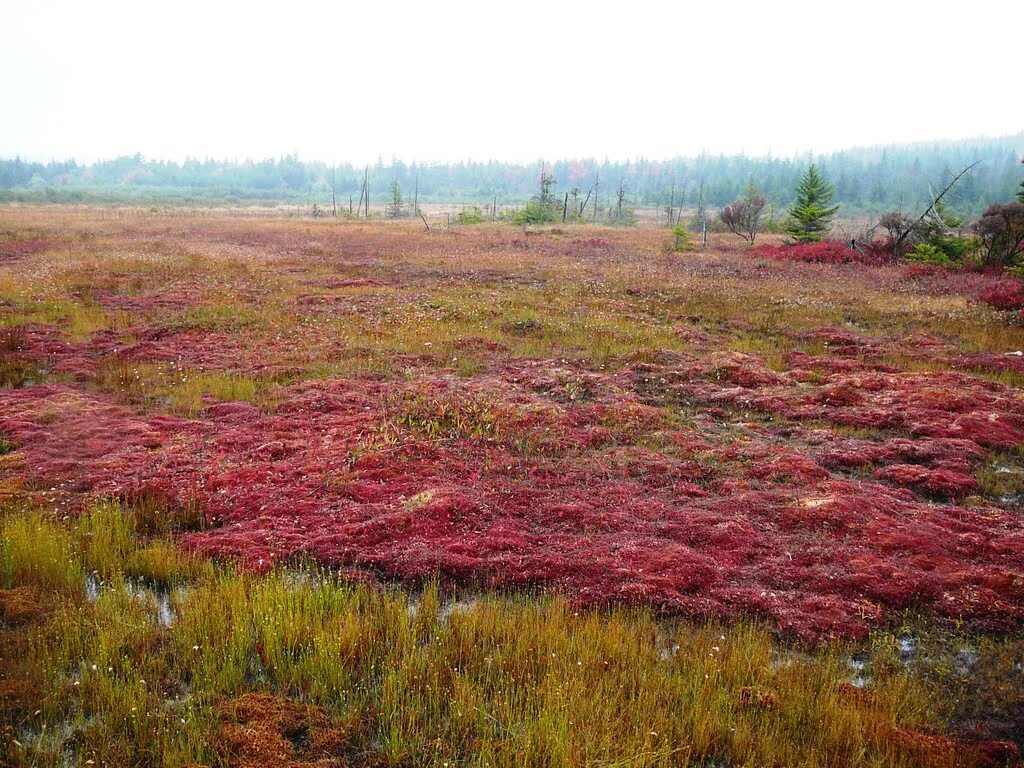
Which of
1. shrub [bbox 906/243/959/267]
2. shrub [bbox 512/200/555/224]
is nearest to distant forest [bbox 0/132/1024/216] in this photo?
shrub [bbox 512/200/555/224]

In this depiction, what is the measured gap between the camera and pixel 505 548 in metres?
7.66

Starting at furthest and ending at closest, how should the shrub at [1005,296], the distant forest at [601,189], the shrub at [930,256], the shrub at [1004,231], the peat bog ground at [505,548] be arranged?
the distant forest at [601,189] → the shrub at [930,256] → the shrub at [1004,231] → the shrub at [1005,296] → the peat bog ground at [505,548]

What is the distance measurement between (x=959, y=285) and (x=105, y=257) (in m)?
40.6

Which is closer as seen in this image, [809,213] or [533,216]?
[809,213]

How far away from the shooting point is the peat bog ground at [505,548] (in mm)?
4820

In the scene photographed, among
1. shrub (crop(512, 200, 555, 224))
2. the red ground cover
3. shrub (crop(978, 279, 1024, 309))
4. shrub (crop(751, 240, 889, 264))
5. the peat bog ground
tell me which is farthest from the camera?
shrub (crop(512, 200, 555, 224))

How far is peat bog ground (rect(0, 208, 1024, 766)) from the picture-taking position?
482 cm

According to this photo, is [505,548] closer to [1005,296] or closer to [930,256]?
[1005,296]

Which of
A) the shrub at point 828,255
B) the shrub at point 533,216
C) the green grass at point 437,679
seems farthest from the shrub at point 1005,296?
the shrub at point 533,216

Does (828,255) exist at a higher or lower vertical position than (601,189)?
lower

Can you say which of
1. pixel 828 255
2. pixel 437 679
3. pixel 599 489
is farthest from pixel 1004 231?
pixel 437 679

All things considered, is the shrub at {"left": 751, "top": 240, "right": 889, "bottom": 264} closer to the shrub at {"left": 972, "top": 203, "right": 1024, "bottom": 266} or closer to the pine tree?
the pine tree

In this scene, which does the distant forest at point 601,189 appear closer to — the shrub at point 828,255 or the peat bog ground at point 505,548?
the shrub at point 828,255

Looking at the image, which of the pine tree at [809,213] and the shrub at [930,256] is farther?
the pine tree at [809,213]
